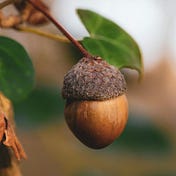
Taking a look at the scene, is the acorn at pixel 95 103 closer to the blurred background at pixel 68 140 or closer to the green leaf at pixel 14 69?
the green leaf at pixel 14 69

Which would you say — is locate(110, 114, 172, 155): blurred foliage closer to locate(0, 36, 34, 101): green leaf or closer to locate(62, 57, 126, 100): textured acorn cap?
locate(0, 36, 34, 101): green leaf

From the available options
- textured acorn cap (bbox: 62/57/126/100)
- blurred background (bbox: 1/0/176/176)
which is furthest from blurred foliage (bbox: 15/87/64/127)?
textured acorn cap (bbox: 62/57/126/100)

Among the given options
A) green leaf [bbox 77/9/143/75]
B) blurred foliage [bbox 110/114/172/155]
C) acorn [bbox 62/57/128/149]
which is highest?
green leaf [bbox 77/9/143/75]

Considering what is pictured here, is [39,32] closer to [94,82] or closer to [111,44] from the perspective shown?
[111,44]

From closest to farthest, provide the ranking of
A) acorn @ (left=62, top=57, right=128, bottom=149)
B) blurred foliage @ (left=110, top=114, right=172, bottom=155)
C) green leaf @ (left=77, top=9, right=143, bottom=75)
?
acorn @ (left=62, top=57, right=128, bottom=149), green leaf @ (left=77, top=9, right=143, bottom=75), blurred foliage @ (left=110, top=114, right=172, bottom=155)

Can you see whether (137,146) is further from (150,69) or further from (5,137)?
(150,69)

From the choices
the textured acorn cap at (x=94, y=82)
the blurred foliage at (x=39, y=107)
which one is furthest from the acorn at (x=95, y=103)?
the blurred foliage at (x=39, y=107)

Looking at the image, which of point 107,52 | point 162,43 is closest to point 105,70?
point 107,52
